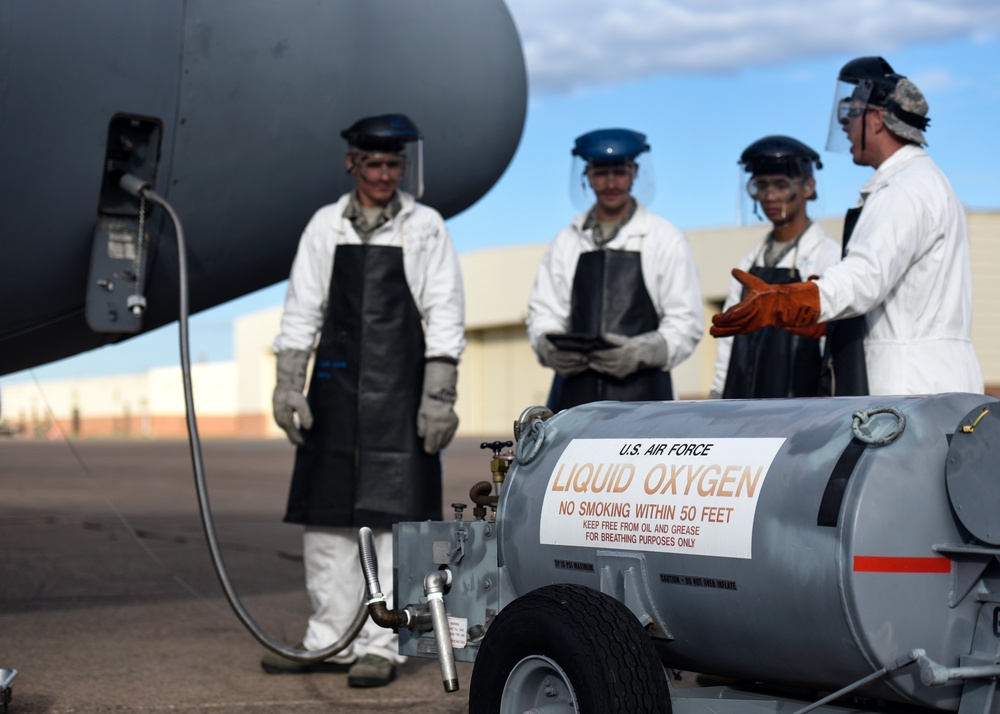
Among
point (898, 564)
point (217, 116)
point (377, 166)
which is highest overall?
point (217, 116)

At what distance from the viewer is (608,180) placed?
5.07 m


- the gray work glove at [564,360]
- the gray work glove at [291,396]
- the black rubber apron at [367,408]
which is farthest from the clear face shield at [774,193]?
the gray work glove at [291,396]

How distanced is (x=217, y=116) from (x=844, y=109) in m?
2.12

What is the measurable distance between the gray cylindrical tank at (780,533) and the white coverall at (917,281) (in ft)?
2.58

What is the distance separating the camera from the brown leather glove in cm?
324

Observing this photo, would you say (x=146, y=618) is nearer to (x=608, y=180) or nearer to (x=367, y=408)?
(x=367, y=408)

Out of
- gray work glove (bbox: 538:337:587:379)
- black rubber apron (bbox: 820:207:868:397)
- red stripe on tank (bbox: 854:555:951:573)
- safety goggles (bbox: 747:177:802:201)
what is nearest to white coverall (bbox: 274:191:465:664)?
gray work glove (bbox: 538:337:587:379)

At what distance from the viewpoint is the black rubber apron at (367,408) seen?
477cm

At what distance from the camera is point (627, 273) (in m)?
5.01

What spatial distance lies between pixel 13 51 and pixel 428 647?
87.3 inches

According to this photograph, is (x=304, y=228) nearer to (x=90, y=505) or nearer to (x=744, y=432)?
(x=744, y=432)

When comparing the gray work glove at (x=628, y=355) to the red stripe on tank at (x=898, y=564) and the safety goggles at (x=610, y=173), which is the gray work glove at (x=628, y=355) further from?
the red stripe on tank at (x=898, y=564)

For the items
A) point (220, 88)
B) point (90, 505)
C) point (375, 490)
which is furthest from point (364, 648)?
point (90, 505)

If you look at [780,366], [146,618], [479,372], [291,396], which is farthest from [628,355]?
[479,372]
